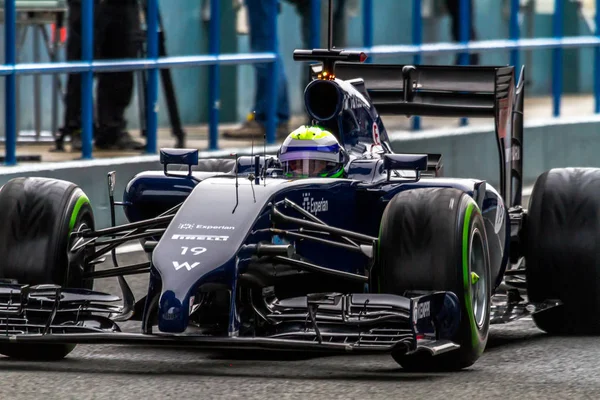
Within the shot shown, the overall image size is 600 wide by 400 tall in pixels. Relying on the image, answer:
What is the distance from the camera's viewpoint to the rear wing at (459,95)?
34.0ft

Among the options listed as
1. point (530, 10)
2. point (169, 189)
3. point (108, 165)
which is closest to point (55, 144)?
Answer: point (108, 165)

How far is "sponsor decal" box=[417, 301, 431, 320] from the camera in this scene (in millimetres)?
7590

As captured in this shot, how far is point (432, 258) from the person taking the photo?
7848 mm

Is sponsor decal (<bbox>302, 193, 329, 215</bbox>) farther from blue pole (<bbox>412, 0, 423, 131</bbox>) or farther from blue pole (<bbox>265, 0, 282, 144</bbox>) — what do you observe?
blue pole (<bbox>412, 0, 423, 131</bbox>)

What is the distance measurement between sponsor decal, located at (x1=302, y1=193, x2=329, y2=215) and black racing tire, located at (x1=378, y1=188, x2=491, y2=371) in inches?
20.3

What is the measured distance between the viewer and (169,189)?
→ 920 cm

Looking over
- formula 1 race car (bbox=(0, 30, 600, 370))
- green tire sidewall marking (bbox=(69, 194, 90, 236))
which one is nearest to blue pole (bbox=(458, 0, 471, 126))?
formula 1 race car (bbox=(0, 30, 600, 370))

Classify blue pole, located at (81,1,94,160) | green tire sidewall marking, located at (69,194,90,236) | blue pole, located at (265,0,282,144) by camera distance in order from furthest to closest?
blue pole, located at (265,0,282,144) < blue pole, located at (81,1,94,160) < green tire sidewall marking, located at (69,194,90,236)

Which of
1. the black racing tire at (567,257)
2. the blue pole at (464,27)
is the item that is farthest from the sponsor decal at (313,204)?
the blue pole at (464,27)

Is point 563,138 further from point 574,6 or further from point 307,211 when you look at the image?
point 307,211

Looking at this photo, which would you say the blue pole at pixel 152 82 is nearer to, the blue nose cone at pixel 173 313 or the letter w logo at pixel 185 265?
the letter w logo at pixel 185 265

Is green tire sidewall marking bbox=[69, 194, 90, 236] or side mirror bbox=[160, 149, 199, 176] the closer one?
green tire sidewall marking bbox=[69, 194, 90, 236]

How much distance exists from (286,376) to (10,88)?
19.5 feet

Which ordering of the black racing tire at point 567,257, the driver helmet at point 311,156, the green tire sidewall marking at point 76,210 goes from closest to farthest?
the green tire sidewall marking at point 76,210 < the driver helmet at point 311,156 < the black racing tire at point 567,257
